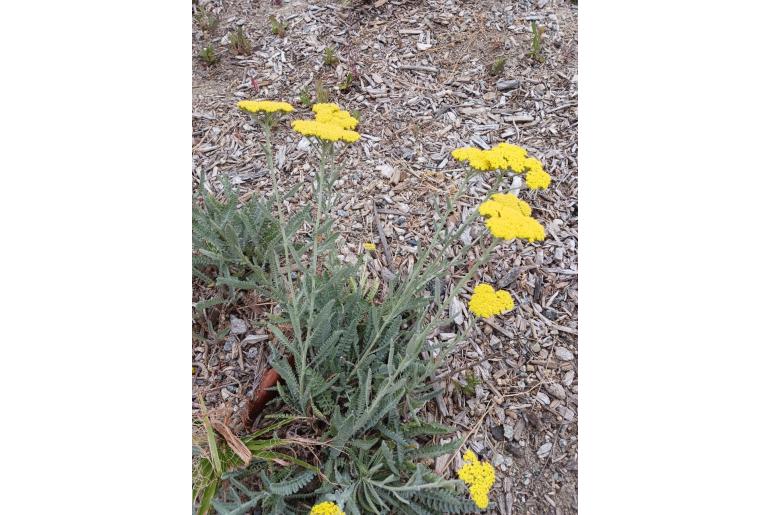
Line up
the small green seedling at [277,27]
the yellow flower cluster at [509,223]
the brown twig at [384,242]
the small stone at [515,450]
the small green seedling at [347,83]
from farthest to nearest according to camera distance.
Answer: the small green seedling at [277,27], the small green seedling at [347,83], the brown twig at [384,242], the small stone at [515,450], the yellow flower cluster at [509,223]

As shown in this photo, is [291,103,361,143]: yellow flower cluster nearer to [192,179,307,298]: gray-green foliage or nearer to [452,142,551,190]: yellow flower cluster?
[452,142,551,190]: yellow flower cluster

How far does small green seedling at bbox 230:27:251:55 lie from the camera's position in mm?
2562

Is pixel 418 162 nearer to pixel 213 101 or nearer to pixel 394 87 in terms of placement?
pixel 394 87

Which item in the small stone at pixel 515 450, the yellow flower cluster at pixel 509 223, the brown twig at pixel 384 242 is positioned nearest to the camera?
the yellow flower cluster at pixel 509 223

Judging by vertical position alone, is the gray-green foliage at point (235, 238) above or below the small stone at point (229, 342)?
above

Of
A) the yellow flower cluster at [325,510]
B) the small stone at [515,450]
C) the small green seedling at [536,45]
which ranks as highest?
the small green seedling at [536,45]

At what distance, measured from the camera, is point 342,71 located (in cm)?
256

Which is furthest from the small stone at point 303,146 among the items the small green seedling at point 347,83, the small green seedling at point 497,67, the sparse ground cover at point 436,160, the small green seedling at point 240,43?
the small green seedling at point 497,67

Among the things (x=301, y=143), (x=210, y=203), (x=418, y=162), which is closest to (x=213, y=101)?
(x=301, y=143)

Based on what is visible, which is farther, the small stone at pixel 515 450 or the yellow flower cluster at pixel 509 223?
the small stone at pixel 515 450

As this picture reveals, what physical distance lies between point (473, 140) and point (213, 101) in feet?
4.14

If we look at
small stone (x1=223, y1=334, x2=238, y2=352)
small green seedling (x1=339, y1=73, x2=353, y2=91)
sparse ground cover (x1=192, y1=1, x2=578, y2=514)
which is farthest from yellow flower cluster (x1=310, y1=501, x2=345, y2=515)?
small green seedling (x1=339, y1=73, x2=353, y2=91)

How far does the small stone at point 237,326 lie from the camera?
1.73 m

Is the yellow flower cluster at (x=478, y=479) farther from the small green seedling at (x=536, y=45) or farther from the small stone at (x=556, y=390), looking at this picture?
the small green seedling at (x=536, y=45)
